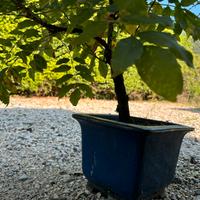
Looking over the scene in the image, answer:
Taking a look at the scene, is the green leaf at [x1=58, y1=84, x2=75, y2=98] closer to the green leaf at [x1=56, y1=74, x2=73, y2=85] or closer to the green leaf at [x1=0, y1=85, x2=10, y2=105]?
the green leaf at [x1=56, y1=74, x2=73, y2=85]

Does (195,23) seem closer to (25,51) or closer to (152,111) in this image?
(25,51)

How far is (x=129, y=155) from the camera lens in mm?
2230

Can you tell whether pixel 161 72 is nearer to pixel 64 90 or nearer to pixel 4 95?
pixel 4 95

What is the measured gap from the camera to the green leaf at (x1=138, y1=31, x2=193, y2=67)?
80 cm

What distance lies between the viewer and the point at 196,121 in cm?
797

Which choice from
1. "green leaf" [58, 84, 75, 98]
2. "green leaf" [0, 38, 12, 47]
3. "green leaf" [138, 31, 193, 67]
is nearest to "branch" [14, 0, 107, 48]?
"green leaf" [0, 38, 12, 47]

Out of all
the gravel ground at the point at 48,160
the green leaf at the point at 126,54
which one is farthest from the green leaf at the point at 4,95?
the green leaf at the point at 126,54

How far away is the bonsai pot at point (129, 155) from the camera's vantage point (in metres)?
2.20

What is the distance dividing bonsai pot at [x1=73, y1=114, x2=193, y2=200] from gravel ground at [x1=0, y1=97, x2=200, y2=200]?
0.27 m

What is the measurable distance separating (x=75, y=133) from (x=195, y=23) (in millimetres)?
3846

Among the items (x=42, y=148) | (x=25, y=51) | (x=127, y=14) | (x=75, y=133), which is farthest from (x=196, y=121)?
(x=127, y=14)

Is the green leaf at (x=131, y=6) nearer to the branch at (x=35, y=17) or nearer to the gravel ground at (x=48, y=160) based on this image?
the branch at (x=35, y=17)

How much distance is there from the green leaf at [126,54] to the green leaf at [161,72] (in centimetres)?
3

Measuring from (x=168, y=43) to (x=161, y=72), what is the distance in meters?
0.06
